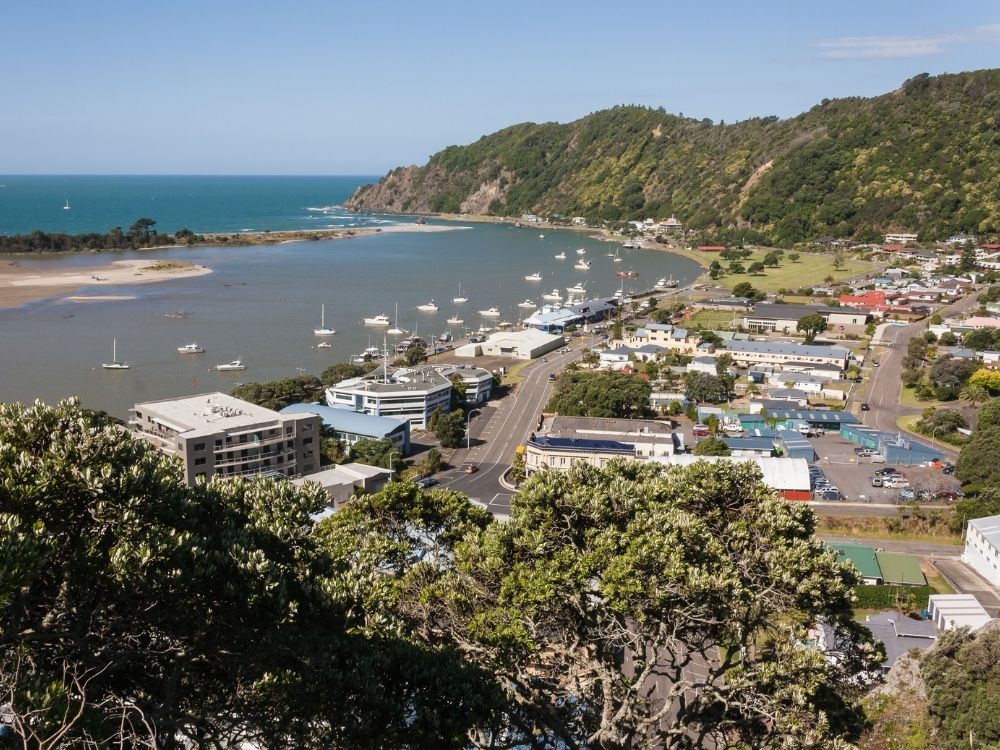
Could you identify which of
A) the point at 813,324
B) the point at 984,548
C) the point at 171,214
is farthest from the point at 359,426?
the point at 171,214

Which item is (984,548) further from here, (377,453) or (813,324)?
(813,324)

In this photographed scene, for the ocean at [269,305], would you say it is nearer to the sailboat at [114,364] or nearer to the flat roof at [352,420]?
the sailboat at [114,364]

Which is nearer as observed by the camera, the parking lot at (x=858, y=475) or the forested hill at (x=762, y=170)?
the parking lot at (x=858, y=475)

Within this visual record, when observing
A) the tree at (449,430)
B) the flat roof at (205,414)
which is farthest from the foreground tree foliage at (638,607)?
the tree at (449,430)

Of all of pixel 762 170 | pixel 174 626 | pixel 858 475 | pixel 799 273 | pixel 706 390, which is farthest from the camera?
pixel 762 170

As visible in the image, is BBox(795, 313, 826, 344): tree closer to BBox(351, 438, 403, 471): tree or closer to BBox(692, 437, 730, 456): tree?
BBox(692, 437, 730, 456): tree

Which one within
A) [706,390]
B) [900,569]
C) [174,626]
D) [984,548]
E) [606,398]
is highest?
[174,626]

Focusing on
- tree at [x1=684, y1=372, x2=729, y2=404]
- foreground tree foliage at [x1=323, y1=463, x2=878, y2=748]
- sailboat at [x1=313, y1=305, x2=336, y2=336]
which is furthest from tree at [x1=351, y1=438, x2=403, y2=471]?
sailboat at [x1=313, y1=305, x2=336, y2=336]
